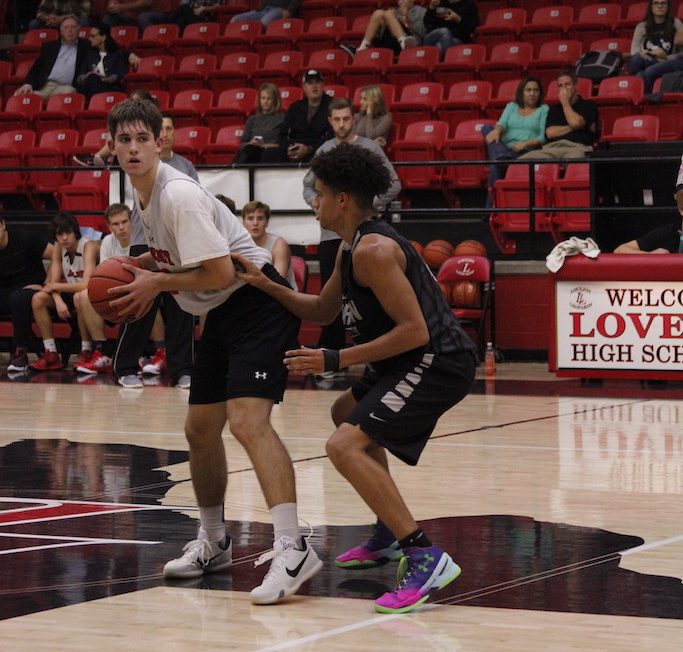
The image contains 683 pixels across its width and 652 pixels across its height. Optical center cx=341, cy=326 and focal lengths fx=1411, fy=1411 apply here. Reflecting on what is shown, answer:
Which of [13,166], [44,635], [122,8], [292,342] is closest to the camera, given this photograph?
[44,635]

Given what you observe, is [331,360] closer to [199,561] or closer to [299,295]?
[299,295]

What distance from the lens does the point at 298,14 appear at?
17469 millimetres

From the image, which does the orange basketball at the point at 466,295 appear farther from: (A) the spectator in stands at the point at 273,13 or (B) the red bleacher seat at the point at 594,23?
(A) the spectator in stands at the point at 273,13

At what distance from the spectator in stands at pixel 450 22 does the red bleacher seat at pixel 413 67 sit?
0.26 m

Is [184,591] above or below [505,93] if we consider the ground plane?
below

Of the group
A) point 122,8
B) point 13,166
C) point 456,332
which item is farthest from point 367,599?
point 122,8

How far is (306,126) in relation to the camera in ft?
42.9

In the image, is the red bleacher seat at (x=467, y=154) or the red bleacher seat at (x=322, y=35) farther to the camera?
the red bleacher seat at (x=322, y=35)

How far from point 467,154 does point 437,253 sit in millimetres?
1140

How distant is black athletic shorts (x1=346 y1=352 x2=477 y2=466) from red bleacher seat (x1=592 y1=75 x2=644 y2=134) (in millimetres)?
8986

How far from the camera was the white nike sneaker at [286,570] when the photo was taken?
4.38m

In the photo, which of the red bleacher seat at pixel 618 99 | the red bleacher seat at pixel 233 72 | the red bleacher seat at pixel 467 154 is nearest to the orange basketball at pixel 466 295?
the red bleacher seat at pixel 467 154

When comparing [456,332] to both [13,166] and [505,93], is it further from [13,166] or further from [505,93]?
[13,166]

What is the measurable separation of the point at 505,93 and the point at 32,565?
32.3 feet
